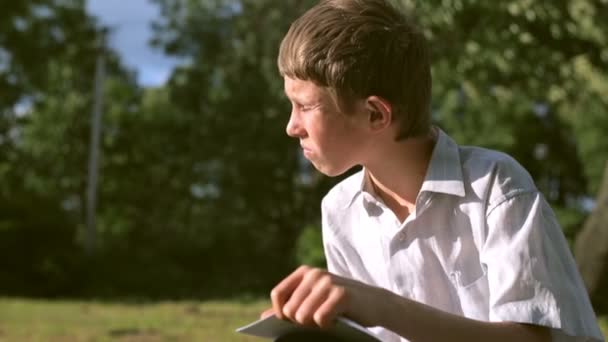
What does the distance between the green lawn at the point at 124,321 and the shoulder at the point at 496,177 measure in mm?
6903

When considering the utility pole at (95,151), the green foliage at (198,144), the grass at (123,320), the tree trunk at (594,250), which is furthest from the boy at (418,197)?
the utility pole at (95,151)

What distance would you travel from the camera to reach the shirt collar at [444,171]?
1665 mm

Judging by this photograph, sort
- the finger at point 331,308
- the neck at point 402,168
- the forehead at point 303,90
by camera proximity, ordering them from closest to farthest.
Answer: the finger at point 331,308
the forehead at point 303,90
the neck at point 402,168

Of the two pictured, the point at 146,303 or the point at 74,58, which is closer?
the point at 146,303

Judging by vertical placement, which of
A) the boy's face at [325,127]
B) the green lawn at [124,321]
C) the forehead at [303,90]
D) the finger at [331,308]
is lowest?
the green lawn at [124,321]

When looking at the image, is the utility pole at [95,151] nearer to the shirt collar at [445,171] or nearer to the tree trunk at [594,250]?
the tree trunk at [594,250]

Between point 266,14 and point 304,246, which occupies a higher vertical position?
point 266,14

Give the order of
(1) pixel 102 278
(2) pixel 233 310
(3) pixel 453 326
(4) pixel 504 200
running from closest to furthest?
1. (3) pixel 453 326
2. (4) pixel 504 200
3. (2) pixel 233 310
4. (1) pixel 102 278

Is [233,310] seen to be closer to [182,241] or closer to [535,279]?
[182,241]

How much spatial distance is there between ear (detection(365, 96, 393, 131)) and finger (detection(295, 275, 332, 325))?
462 millimetres

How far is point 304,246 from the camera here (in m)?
14.6

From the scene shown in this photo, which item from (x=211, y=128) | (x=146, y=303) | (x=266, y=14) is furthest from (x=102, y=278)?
(x=266, y=14)

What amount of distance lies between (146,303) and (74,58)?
1005 centimetres

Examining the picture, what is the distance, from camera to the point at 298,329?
132cm
